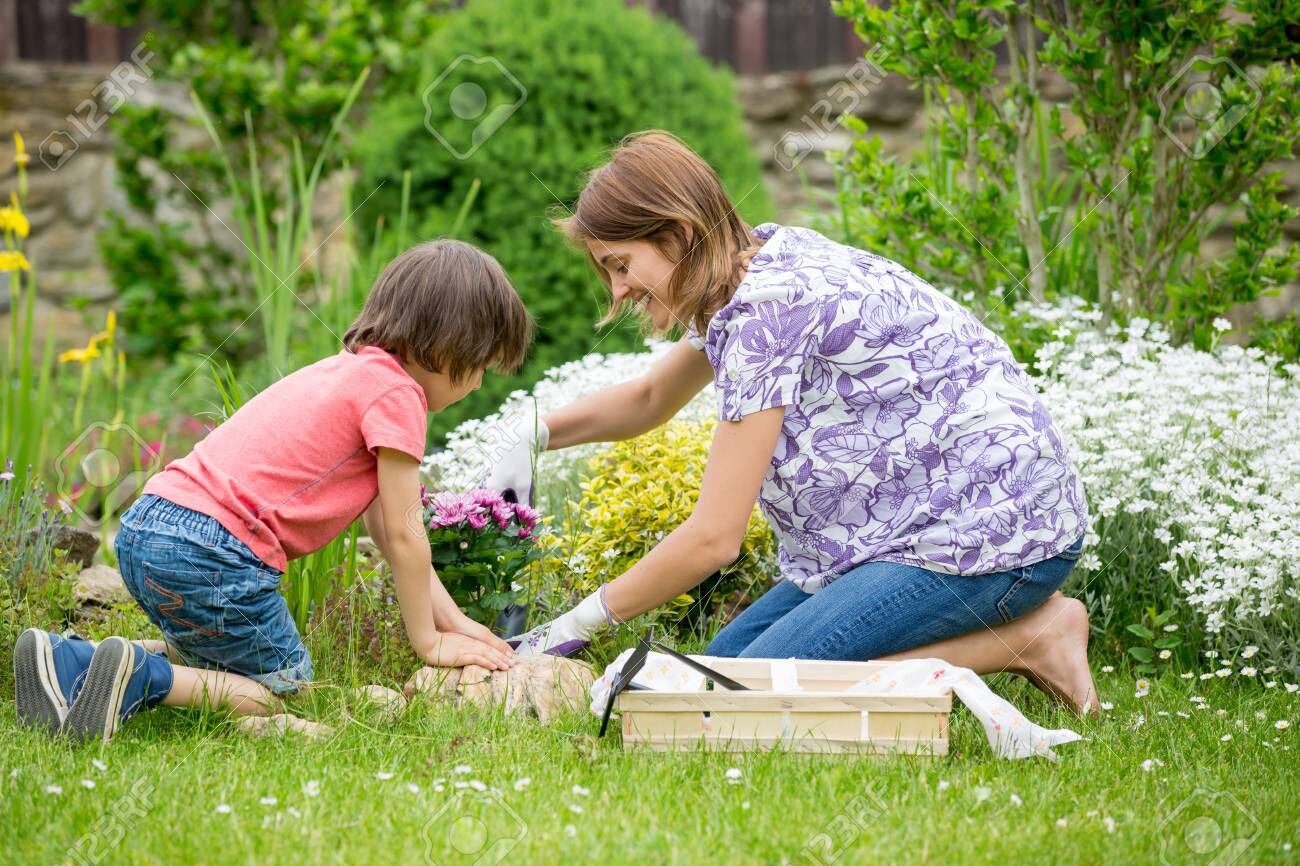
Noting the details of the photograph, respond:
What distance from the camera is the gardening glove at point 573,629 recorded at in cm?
234

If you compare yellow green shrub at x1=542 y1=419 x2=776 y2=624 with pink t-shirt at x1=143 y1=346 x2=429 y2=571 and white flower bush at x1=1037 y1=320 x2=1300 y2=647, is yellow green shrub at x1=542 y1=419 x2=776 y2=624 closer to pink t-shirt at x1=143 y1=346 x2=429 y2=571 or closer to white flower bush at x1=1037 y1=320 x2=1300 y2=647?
pink t-shirt at x1=143 y1=346 x2=429 y2=571

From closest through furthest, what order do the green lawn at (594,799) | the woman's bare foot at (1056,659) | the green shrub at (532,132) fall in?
the green lawn at (594,799)
the woman's bare foot at (1056,659)
the green shrub at (532,132)

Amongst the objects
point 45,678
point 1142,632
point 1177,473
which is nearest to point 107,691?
point 45,678

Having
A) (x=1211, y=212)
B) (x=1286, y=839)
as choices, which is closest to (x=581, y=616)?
(x=1286, y=839)

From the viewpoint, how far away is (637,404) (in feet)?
9.06

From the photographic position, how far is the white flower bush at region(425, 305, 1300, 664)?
A: 8.64 feet

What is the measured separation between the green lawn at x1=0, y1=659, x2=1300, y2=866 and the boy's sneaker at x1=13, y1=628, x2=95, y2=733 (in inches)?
1.9

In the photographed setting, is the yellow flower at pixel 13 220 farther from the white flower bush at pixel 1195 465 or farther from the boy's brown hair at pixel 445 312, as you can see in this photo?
the white flower bush at pixel 1195 465

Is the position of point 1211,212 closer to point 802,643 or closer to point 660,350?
point 660,350

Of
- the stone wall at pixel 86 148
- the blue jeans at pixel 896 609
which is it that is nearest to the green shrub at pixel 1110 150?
the blue jeans at pixel 896 609

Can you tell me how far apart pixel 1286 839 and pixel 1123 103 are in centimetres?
224

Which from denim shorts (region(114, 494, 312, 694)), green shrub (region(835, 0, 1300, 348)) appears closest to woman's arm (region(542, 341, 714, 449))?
denim shorts (region(114, 494, 312, 694))

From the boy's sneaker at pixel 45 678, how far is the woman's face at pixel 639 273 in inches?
45.9

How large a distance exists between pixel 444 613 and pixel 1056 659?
3.97 ft
